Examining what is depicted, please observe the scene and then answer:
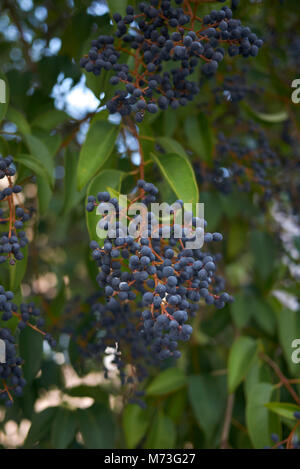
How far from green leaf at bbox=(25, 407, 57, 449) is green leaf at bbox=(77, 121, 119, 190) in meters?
0.72

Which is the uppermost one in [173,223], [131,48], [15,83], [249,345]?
[15,83]

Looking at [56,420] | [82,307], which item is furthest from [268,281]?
[56,420]

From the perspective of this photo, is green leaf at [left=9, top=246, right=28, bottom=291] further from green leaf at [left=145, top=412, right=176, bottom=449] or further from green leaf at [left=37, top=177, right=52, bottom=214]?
green leaf at [left=145, top=412, right=176, bottom=449]

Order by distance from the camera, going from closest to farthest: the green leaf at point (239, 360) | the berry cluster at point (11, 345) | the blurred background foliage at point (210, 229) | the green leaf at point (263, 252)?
the berry cluster at point (11, 345) < the blurred background foliage at point (210, 229) < the green leaf at point (239, 360) < the green leaf at point (263, 252)

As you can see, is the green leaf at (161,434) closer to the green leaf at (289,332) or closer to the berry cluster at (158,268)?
the green leaf at (289,332)

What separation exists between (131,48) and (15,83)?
0.64 metres

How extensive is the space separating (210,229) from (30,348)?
0.67m

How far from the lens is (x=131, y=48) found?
953 millimetres

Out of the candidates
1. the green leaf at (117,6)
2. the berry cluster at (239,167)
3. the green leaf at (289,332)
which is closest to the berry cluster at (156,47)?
the green leaf at (117,6)

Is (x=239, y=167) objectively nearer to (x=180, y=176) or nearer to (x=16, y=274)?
(x=180, y=176)

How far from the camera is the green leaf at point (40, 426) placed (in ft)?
4.04

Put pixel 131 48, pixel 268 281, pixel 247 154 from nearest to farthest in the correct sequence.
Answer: pixel 131 48
pixel 247 154
pixel 268 281

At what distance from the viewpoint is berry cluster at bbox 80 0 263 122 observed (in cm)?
84
